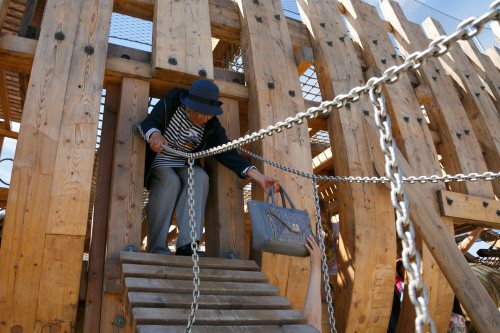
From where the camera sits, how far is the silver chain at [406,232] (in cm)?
89

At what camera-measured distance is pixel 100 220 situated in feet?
9.12

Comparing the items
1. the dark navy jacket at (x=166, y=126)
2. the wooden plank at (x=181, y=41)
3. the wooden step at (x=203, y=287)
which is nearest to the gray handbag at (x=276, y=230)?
the wooden step at (x=203, y=287)

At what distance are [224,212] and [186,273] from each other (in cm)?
72

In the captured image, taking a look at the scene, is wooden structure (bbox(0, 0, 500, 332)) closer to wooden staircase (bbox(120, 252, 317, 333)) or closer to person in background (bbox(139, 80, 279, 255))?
wooden staircase (bbox(120, 252, 317, 333))

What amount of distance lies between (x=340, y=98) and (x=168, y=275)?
147 cm

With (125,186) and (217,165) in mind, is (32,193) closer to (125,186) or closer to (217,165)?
(125,186)

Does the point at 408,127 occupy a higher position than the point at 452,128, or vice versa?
the point at 452,128

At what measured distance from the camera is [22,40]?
284 cm

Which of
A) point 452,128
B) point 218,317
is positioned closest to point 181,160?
point 218,317

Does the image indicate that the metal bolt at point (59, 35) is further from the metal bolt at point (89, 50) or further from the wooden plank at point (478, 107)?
the wooden plank at point (478, 107)

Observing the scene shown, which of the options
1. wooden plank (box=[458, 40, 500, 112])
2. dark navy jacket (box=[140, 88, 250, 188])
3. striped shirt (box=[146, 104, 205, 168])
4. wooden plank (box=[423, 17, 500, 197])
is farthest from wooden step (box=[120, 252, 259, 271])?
wooden plank (box=[458, 40, 500, 112])

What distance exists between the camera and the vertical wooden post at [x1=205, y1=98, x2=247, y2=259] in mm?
2936

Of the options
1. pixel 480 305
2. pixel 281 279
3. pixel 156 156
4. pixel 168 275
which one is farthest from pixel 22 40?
pixel 480 305

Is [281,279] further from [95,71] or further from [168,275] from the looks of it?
[95,71]
